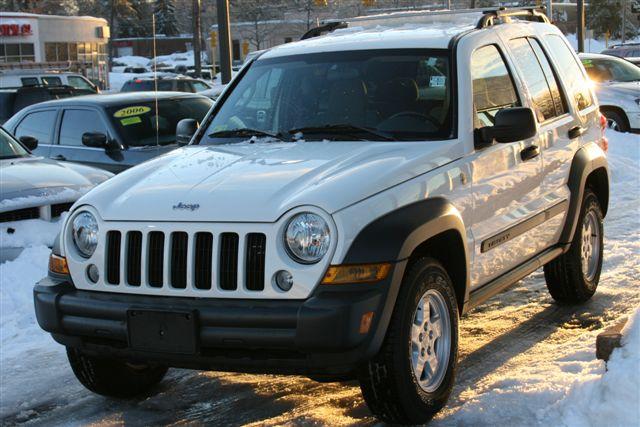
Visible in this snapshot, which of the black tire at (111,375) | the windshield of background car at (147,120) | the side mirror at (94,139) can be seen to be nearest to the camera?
the black tire at (111,375)

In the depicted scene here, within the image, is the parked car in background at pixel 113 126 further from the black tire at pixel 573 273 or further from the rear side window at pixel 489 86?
the rear side window at pixel 489 86

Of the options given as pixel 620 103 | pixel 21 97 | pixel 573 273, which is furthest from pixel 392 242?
pixel 21 97

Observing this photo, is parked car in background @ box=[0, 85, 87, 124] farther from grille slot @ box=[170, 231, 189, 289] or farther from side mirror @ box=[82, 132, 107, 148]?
grille slot @ box=[170, 231, 189, 289]

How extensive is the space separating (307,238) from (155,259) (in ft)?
2.38

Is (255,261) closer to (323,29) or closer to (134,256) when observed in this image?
(134,256)

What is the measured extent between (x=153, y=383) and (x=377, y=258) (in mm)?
1873

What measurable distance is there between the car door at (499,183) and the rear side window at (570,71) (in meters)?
0.95

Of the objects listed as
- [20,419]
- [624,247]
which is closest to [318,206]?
[20,419]

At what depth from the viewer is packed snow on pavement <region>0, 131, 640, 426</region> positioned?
4367 millimetres

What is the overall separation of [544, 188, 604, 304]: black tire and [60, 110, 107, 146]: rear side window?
5481 mm

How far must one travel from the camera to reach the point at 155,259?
4277 millimetres

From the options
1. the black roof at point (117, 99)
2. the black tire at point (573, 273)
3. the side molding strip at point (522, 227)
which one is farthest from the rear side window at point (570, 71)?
the black roof at point (117, 99)

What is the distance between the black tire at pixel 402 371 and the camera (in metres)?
4.18

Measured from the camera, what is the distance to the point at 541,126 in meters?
6.01
